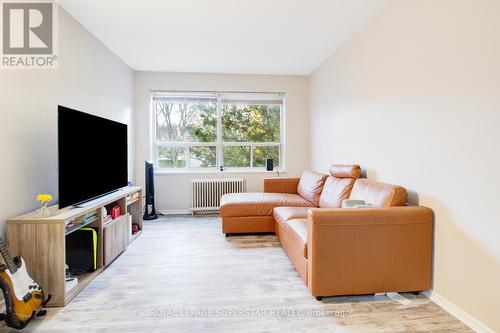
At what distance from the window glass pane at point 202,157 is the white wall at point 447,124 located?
2913 millimetres

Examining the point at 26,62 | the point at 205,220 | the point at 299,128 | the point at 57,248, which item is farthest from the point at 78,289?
the point at 299,128

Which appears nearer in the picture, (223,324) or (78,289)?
(223,324)

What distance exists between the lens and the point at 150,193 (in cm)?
450

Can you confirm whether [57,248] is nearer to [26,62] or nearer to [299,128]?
[26,62]

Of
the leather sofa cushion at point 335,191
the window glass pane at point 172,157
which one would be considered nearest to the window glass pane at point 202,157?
the window glass pane at point 172,157

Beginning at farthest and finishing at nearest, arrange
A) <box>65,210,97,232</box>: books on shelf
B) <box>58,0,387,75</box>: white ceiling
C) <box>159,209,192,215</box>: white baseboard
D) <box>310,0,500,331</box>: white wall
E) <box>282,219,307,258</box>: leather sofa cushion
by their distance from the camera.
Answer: <box>159,209,192,215</box>: white baseboard < <box>58,0,387,75</box>: white ceiling < <box>282,219,307,258</box>: leather sofa cushion < <box>65,210,97,232</box>: books on shelf < <box>310,0,500,331</box>: white wall

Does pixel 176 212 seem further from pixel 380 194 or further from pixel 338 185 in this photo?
pixel 380 194

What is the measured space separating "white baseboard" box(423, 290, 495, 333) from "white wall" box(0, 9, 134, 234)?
326cm

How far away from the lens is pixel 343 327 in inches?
69.2

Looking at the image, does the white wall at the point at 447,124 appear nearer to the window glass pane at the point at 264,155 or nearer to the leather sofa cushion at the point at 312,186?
the leather sofa cushion at the point at 312,186

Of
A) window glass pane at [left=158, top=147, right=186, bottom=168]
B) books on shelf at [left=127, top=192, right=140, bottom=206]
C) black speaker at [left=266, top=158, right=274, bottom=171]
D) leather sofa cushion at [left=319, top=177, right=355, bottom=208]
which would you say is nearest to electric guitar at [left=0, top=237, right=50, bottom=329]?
books on shelf at [left=127, top=192, right=140, bottom=206]

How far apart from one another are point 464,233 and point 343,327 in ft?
3.37

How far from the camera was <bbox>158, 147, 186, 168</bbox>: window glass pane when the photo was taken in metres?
5.06

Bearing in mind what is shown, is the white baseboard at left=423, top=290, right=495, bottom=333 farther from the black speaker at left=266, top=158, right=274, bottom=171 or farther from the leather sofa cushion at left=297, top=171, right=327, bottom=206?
the black speaker at left=266, top=158, right=274, bottom=171
